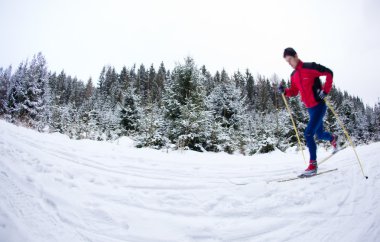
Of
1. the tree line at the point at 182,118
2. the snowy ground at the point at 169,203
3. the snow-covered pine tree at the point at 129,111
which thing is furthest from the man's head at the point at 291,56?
the snow-covered pine tree at the point at 129,111

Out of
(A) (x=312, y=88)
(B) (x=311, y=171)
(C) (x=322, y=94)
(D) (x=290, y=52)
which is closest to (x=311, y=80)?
(A) (x=312, y=88)

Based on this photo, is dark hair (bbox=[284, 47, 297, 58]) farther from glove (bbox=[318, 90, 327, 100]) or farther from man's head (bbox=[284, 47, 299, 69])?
glove (bbox=[318, 90, 327, 100])

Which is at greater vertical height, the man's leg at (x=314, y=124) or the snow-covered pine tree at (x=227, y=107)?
the snow-covered pine tree at (x=227, y=107)

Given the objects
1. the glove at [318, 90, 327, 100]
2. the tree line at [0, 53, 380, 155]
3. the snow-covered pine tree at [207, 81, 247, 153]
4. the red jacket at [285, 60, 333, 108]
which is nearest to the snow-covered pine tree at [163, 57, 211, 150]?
the tree line at [0, 53, 380, 155]

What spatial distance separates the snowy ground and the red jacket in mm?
1407

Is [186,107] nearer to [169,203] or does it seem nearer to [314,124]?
[314,124]

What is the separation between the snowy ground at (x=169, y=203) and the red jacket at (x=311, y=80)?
4.62 feet

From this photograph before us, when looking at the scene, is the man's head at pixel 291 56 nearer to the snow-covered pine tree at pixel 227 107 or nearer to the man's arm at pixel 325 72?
the man's arm at pixel 325 72

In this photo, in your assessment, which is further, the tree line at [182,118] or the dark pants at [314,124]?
the tree line at [182,118]

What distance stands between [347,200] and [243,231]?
144cm

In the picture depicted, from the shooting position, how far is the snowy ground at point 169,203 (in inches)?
81.0

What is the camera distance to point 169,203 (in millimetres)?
2803

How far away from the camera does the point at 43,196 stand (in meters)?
2.52

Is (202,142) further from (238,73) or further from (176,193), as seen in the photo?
(238,73)
